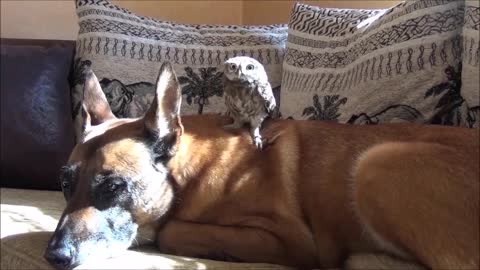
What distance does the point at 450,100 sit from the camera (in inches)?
59.9

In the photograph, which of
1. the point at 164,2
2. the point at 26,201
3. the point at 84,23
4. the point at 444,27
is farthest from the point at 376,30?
the point at 164,2

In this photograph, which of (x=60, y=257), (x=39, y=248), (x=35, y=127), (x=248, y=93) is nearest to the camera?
(x=60, y=257)

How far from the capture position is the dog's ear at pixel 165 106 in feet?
4.75

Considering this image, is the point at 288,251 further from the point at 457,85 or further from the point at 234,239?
the point at 457,85

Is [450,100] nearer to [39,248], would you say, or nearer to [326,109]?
[326,109]

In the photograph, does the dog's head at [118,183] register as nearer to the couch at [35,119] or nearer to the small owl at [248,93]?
the small owl at [248,93]

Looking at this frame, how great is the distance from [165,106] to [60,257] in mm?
387

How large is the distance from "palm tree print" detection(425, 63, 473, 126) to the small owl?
38 cm

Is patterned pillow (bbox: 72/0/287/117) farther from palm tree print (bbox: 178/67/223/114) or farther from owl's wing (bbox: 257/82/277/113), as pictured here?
owl's wing (bbox: 257/82/277/113)

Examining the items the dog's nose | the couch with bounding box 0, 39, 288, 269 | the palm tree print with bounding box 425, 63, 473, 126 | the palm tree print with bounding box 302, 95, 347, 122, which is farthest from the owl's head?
the couch with bounding box 0, 39, 288, 269

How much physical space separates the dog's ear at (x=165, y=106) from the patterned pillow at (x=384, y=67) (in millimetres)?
455

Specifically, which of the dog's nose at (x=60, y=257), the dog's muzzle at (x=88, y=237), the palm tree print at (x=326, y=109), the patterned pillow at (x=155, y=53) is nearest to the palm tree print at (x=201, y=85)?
the patterned pillow at (x=155, y=53)

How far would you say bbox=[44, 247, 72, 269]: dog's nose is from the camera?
1.33 m

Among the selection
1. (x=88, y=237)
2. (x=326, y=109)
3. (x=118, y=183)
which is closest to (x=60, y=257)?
(x=88, y=237)
